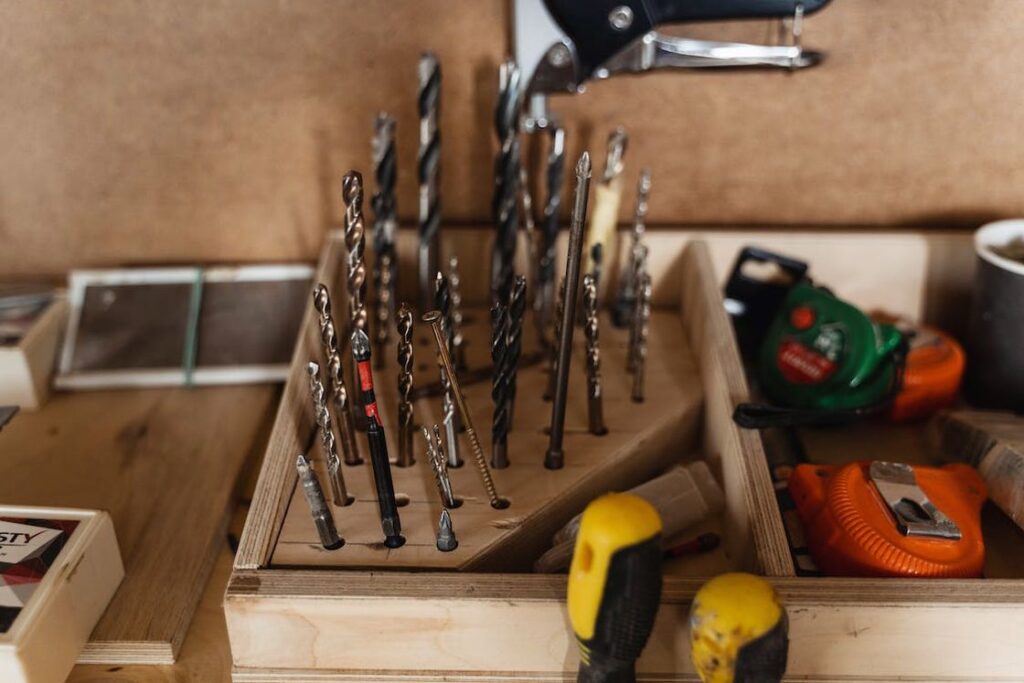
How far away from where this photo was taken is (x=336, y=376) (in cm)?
84

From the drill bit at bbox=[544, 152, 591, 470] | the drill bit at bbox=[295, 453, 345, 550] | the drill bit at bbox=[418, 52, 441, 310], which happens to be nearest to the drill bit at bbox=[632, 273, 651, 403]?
the drill bit at bbox=[544, 152, 591, 470]

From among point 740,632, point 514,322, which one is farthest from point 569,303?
point 740,632

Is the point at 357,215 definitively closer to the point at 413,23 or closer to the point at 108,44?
the point at 413,23

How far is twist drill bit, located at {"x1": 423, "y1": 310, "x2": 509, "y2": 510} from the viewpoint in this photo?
2.44 ft

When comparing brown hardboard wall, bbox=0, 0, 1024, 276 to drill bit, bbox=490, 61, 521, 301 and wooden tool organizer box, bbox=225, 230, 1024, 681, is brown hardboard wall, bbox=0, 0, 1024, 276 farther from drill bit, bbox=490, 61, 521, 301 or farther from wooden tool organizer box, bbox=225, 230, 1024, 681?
wooden tool organizer box, bbox=225, 230, 1024, 681

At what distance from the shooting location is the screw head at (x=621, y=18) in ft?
3.42

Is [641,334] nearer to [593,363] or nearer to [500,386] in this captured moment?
[593,363]

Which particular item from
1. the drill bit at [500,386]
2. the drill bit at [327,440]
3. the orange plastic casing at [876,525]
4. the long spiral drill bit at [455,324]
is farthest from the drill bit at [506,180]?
the orange plastic casing at [876,525]

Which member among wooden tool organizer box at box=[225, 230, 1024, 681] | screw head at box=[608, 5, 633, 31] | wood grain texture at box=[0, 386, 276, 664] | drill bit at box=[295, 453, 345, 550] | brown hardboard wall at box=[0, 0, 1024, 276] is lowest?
wood grain texture at box=[0, 386, 276, 664]

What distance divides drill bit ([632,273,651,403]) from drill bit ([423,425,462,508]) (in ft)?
0.91

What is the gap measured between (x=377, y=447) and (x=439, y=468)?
65 mm

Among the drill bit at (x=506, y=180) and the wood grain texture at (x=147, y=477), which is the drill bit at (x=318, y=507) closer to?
the wood grain texture at (x=147, y=477)

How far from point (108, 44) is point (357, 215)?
0.51 metres

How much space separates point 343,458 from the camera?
0.93 m
